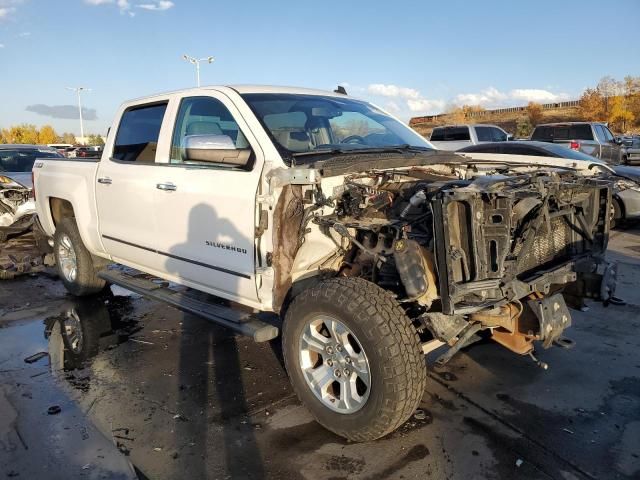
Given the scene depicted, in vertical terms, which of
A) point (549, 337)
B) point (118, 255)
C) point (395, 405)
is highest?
point (118, 255)

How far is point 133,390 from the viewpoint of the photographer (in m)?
3.93

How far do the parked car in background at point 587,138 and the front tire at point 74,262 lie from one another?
1425 cm

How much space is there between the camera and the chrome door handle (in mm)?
4121

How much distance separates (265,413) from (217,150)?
1.86 m

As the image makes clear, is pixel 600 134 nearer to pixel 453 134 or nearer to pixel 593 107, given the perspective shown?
pixel 453 134

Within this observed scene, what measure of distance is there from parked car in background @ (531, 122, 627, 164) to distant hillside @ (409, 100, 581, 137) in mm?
44130

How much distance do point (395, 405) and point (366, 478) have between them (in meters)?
0.41

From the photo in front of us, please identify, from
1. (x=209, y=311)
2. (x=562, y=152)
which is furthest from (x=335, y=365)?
(x=562, y=152)

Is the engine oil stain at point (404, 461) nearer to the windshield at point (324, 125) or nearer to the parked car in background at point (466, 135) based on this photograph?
the windshield at point (324, 125)

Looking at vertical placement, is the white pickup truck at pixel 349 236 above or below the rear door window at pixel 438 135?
below

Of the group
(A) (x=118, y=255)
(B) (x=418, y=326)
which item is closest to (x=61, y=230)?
(A) (x=118, y=255)

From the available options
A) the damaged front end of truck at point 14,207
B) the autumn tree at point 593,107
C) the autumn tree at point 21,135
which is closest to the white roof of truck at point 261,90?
the damaged front end of truck at point 14,207

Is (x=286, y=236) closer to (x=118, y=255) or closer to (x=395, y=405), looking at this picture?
(x=395, y=405)

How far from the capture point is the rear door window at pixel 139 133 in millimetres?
4609
